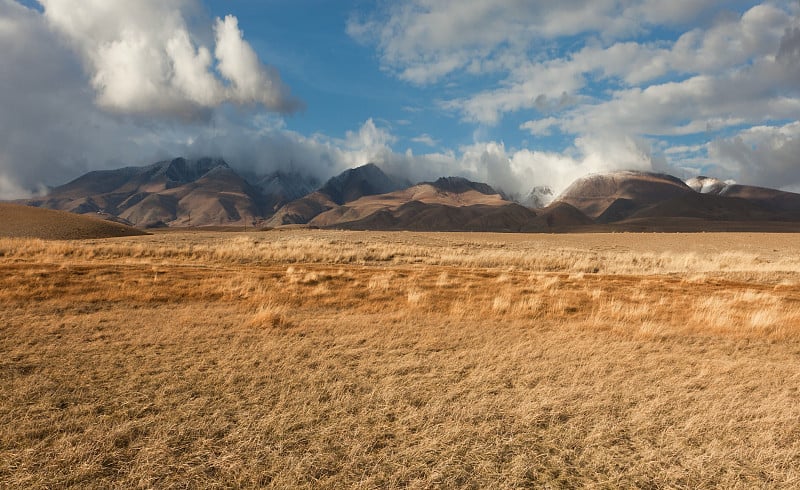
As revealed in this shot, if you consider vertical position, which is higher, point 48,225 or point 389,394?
point 48,225

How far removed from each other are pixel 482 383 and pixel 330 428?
3015 millimetres

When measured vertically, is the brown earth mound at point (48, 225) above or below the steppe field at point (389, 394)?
above

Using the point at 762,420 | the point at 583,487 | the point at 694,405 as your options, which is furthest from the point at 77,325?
the point at 762,420

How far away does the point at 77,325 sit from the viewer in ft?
35.9

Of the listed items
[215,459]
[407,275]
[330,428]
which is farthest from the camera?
[407,275]

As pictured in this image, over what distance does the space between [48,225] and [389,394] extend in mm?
81167

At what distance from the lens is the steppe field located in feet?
16.1

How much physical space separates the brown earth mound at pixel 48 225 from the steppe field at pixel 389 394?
60.7 meters

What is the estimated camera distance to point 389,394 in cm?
698

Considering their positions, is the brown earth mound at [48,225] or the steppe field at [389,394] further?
the brown earth mound at [48,225]

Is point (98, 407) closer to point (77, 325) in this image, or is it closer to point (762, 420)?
point (77, 325)

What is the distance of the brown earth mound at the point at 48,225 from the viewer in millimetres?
61812

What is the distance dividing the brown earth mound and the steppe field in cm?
6066

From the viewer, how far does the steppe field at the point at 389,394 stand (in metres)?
4.92
